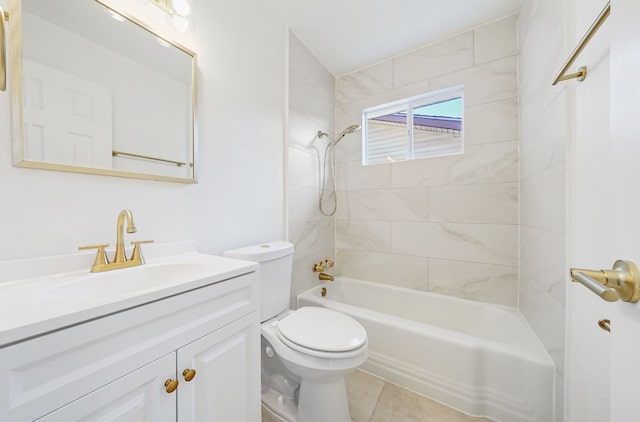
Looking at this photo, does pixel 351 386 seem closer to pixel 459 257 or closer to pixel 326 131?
pixel 459 257

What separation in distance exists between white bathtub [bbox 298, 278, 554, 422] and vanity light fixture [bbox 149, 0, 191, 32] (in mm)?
1752

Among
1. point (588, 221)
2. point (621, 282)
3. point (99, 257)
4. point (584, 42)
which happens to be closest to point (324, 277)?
point (99, 257)

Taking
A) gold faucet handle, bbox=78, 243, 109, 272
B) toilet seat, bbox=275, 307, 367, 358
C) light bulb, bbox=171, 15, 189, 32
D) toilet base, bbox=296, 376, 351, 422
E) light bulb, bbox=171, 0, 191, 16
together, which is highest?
light bulb, bbox=171, 0, 191, 16

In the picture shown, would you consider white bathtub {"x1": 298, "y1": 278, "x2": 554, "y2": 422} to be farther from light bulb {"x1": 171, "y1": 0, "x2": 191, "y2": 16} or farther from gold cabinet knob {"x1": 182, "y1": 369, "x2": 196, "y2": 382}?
light bulb {"x1": 171, "y1": 0, "x2": 191, "y2": 16}

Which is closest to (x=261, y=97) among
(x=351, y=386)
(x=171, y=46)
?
(x=171, y=46)

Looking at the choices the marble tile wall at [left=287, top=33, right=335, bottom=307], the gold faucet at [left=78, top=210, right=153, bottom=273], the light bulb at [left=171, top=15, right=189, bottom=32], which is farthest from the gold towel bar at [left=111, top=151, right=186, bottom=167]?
the marble tile wall at [left=287, top=33, right=335, bottom=307]

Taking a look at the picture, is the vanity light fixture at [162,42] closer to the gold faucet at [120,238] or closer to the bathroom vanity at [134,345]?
the gold faucet at [120,238]

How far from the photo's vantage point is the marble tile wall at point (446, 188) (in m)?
1.59

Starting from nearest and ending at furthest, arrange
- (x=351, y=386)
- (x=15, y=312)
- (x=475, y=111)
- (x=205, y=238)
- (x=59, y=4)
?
1. (x=15, y=312)
2. (x=59, y=4)
3. (x=205, y=238)
4. (x=351, y=386)
5. (x=475, y=111)

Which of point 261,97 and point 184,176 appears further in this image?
point 261,97

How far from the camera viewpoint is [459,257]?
174 centimetres

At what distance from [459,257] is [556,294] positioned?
72cm

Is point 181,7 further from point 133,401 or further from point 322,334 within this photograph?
point 322,334

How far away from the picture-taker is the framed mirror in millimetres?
724
